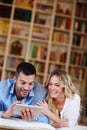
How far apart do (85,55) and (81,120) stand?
1.25 meters

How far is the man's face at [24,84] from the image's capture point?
2.10 metres

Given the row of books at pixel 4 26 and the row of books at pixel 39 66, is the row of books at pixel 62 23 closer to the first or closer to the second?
the row of books at pixel 39 66

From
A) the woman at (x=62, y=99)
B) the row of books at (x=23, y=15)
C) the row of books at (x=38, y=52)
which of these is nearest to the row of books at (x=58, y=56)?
the row of books at (x=38, y=52)

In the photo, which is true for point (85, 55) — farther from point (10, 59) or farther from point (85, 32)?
point (10, 59)

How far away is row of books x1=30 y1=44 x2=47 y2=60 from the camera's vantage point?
5.29 metres

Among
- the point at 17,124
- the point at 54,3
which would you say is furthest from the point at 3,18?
the point at 17,124

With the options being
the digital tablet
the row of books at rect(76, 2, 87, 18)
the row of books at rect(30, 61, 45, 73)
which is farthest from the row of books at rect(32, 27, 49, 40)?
the digital tablet

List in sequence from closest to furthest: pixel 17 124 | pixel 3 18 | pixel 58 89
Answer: pixel 17 124, pixel 58 89, pixel 3 18

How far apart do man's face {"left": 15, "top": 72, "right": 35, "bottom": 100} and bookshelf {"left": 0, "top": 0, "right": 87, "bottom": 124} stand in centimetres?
304

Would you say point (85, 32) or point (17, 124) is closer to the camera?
point (17, 124)

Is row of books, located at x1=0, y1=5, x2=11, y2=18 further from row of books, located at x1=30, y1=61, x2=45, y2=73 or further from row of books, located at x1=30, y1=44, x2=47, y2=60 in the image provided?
row of books, located at x1=30, y1=61, x2=45, y2=73

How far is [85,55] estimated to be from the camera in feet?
17.8

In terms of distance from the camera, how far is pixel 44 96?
7.48ft

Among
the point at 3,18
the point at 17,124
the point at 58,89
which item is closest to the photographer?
the point at 17,124
